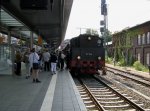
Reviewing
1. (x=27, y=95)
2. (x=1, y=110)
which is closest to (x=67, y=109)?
(x=1, y=110)

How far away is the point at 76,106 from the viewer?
466 inches

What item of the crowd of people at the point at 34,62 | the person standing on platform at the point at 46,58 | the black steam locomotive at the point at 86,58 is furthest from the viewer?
the person standing on platform at the point at 46,58

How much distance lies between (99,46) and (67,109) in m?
19.5

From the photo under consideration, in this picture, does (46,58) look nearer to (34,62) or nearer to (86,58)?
(86,58)

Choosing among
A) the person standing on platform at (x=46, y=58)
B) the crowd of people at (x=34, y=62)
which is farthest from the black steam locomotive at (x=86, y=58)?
the person standing on platform at (x=46, y=58)

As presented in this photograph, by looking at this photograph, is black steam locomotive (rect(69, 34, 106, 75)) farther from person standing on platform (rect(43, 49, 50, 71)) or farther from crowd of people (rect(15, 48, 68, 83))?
person standing on platform (rect(43, 49, 50, 71))

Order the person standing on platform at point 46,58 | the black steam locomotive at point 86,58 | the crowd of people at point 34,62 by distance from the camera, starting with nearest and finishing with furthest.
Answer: the crowd of people at point 34,62 < the black steam locomotive at point 86,58 < the person standing on platform at point 46,58

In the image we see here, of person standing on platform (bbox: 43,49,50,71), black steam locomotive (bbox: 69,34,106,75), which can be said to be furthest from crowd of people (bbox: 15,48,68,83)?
black steam locomotive (bbox: 69,34,106,75)

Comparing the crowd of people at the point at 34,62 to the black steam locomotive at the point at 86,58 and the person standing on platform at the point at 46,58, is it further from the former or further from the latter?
the black steam locomotive at the point at 86,58

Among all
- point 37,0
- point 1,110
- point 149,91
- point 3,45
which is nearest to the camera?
point 1,110

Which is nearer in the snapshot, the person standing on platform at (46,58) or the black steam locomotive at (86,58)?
the black steam locomotive at (86,58)

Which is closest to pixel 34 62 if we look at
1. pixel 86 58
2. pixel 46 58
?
pixel 86 58

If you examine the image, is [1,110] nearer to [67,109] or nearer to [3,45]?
[67,109]

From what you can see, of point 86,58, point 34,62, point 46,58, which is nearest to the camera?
point 34,62
